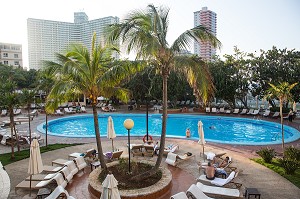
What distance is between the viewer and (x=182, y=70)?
8.51 metres

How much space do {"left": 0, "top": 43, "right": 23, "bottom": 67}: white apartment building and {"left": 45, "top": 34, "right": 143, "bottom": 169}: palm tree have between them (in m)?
84.3

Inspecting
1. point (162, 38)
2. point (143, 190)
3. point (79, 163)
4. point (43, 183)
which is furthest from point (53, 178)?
point (162, 38)

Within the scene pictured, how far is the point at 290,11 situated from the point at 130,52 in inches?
460

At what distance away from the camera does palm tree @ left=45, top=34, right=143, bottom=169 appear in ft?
28.6

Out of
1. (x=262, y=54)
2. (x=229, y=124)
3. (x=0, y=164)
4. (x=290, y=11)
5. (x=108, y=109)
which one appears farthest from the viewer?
(x=108, y=109)

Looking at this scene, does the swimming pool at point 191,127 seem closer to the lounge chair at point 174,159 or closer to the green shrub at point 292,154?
the green shrub at point 292,154

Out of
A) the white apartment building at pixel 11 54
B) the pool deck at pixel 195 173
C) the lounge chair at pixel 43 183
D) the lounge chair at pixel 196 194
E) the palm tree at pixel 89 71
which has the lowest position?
the pool deck at pixel 195 173

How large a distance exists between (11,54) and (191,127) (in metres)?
80.4

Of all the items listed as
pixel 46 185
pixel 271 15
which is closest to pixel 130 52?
pixel 46 185

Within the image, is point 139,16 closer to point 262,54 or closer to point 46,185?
point 46,185

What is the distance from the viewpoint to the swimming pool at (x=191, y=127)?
19.2 meters

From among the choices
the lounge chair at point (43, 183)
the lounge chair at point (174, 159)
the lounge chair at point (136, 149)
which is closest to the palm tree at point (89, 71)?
the lounge chair at point (43, 183)

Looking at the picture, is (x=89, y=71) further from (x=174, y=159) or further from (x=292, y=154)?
(x=292, y=154)

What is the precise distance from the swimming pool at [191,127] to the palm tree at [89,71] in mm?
9356
